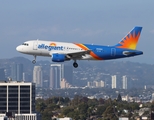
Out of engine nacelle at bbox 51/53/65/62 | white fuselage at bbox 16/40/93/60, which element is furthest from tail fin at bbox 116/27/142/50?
engine nacelle at bbox 51/53/65/62

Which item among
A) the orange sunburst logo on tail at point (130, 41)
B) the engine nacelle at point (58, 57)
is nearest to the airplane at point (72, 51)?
the engine nacelle at point (58, 57)

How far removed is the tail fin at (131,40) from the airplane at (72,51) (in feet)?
4.96

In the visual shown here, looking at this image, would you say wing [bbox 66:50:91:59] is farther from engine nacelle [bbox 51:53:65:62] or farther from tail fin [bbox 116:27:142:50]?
tail fin [bbox 116:27:142:50]

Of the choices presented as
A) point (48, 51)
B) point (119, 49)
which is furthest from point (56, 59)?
point (119, 49)

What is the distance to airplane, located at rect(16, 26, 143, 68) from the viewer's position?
427 ft

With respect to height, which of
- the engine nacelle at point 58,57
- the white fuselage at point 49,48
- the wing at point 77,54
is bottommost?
the engine nacelle at point 58,57

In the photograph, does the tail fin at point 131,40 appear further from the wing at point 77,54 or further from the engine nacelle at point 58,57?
the engine nacelle at point 58,57

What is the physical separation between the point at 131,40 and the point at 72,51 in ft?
36.9

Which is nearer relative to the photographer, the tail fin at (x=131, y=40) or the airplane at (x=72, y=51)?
the airplane at (x=72, y=51)

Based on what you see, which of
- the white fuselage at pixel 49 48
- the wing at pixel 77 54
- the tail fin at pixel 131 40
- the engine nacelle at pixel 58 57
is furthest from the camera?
the tail fin at pixel 131 40

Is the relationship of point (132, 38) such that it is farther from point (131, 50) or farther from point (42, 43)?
point (42, 43)

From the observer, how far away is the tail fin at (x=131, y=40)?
136 meters

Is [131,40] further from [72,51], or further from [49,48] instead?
[49,48]

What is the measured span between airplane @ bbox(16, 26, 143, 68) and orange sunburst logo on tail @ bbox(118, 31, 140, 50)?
148cm
